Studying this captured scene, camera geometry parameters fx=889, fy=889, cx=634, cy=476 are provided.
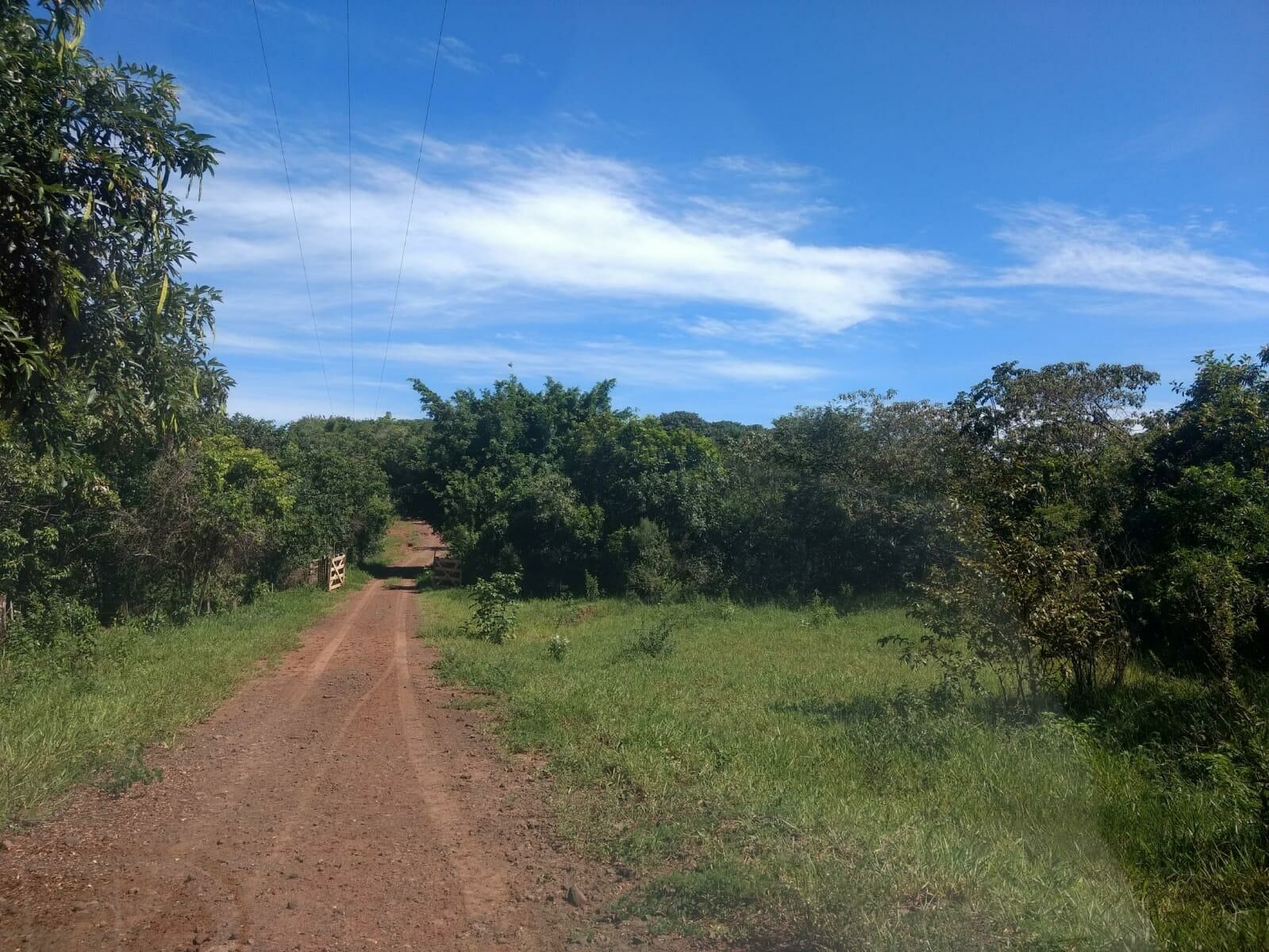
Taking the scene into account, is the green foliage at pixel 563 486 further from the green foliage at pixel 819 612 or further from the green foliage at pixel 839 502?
the green foliage at pixel 819 612

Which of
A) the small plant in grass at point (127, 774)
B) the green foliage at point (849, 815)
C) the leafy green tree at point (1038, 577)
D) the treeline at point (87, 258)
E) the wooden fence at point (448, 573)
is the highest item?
the treeline at point (87, 258)

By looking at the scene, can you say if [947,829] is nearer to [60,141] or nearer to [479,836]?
[479,836]

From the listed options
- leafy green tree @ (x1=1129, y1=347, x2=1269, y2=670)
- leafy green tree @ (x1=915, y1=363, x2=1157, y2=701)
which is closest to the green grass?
leafy green tree @ (x1=915, y1=363, x2=1157, y2=701)

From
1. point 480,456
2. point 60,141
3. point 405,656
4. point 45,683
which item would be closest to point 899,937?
point 60,141

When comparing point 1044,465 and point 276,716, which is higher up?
point 1044,465

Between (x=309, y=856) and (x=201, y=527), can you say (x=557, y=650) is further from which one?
(x=201, y=527)

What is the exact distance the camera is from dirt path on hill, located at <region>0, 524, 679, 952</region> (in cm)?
459

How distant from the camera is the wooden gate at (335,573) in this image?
2869 centimetres

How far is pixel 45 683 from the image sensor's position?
10461 millimetres

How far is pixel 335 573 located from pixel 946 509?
871 inches

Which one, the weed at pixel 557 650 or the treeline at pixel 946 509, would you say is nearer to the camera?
the treeline at pixel 946 509

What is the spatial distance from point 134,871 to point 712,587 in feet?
65.6

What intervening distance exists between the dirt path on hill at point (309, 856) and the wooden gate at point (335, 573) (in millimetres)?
20001

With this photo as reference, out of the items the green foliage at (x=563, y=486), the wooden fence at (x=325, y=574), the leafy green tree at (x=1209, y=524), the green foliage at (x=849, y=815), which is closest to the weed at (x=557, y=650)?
the green foliage at (x=849, y=815)
